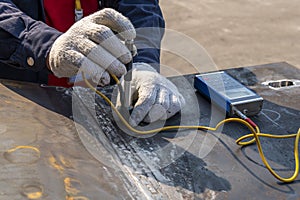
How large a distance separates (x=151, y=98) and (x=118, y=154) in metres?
0.15

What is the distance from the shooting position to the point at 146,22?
4.42 feet

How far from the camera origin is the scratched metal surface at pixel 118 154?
836 mm

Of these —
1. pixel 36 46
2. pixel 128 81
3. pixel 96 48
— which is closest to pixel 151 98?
pixel 128 81

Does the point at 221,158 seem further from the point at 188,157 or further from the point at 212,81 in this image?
the point at 212,81

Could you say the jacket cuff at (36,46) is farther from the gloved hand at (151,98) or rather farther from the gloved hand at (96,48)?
the gloved hand at (151,98)

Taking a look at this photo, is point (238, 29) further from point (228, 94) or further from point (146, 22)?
point (228, 94)

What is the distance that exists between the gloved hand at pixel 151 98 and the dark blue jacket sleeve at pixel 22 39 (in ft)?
0.66

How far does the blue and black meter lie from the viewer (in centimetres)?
108

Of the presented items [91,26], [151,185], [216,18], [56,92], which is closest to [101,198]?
[151,185]

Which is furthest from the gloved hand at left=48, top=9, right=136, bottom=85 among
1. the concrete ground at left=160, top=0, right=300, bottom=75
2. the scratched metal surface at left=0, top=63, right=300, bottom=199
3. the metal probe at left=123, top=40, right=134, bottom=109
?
the concrete ground at left=160, top=0, right=300, bottom=75

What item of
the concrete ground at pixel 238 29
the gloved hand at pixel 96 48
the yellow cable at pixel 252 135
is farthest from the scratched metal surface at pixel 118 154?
the concrete ground at pixel 238 29

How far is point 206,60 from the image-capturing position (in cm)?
239

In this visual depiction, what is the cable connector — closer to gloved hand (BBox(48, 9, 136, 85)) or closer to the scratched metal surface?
the scratched metal surface

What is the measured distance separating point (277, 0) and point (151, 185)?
2808mm
